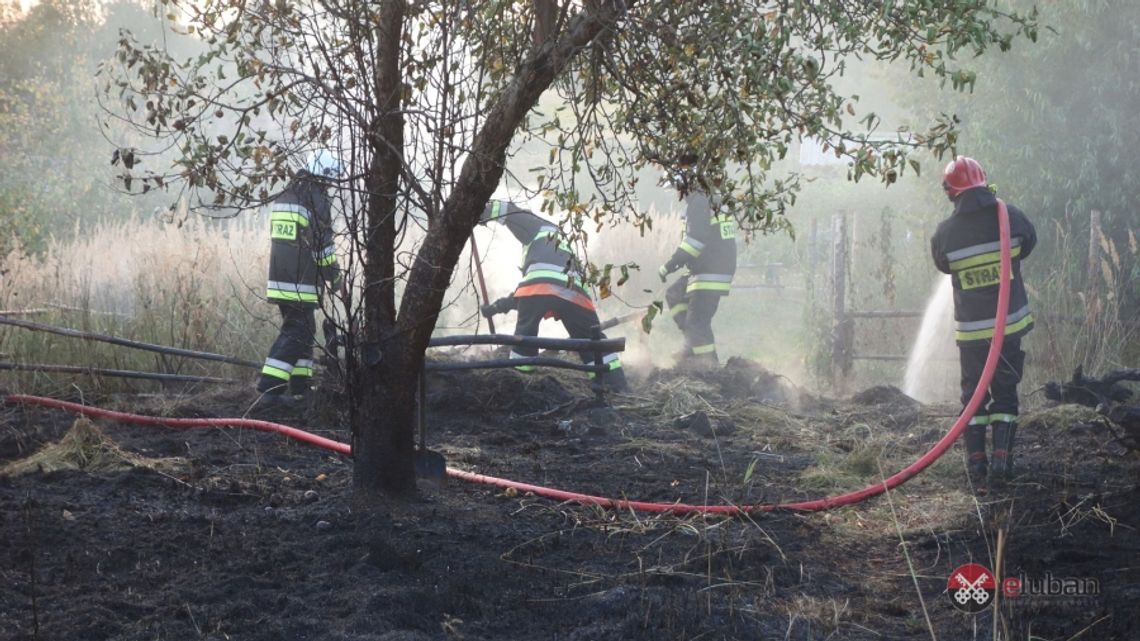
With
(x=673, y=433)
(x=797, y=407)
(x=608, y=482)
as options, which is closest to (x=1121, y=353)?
(x=797, y=407)

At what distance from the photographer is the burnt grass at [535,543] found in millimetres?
3865

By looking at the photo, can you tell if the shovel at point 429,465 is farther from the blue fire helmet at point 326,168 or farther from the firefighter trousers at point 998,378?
the firefighter trousers at point 998,378

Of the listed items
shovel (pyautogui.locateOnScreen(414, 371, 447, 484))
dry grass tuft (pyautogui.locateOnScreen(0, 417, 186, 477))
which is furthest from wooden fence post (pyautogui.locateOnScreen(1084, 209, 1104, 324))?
dry grass tuft (pyautogui.locateOnScreen(0, 417, 186, 477))

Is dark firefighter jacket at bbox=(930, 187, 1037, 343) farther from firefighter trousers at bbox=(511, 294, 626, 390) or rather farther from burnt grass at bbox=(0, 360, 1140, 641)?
firefighter trousers at bbox=(511, 294, 626, 390)

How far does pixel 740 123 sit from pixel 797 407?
18.9 feet

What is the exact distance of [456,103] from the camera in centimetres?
493

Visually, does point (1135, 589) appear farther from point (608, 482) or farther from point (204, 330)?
point (204, 330)

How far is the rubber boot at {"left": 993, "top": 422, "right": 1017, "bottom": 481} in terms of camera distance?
6.47 metres

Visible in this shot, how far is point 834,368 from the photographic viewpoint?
12367 millimetres

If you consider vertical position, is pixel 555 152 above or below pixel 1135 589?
above

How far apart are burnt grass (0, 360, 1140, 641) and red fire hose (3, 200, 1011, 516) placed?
6 centimetres

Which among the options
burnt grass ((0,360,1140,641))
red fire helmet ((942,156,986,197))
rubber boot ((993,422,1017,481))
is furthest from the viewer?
red fire helmet ((942,156,986,197))

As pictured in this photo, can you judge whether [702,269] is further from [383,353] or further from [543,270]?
[383,353]

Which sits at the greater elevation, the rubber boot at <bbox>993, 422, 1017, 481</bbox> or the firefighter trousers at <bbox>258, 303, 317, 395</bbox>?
the firefighter trousers at <bbox>258, 303, 317, 395</bbox>
